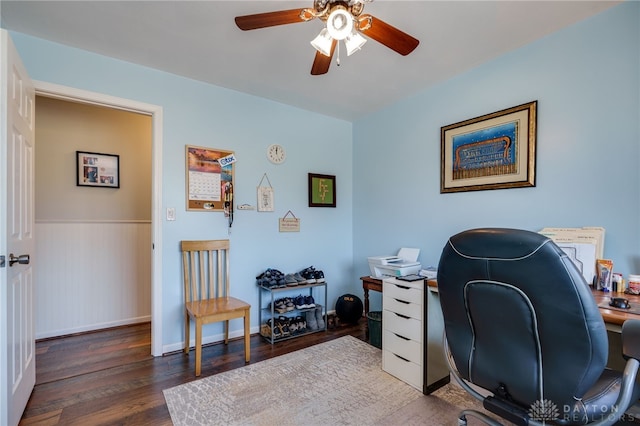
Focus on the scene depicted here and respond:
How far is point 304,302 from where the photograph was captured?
3.08m

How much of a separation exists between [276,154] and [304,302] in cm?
158

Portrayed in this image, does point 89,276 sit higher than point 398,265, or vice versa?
point 398,265

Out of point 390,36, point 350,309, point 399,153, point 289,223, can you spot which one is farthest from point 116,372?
point 399,153

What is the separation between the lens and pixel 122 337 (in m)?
2.89

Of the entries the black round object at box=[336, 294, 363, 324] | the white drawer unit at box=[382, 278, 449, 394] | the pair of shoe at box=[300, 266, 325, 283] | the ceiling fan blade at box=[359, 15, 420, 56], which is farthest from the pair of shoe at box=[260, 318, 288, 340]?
the ceiling fan blade at box=[359, 15, 420, 56]

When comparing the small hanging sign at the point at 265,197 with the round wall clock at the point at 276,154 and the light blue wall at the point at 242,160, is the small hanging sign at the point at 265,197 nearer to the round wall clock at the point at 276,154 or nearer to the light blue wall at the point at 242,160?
the light blue wall at the point at 242,160

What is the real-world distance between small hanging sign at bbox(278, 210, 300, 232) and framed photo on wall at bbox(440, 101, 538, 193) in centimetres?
154

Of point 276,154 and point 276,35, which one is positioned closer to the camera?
point 276,35

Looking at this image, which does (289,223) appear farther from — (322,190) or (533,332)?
(533,332)

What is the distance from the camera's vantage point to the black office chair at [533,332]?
0.92m

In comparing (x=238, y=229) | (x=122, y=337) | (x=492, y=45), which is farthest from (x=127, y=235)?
(x=492, y=45)

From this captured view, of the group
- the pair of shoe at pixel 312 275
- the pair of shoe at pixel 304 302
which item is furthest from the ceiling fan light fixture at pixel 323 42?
the pair of shoe at pixel 304 302

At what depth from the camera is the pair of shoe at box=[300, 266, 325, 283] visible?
124 inches

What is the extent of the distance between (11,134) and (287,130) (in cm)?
220
